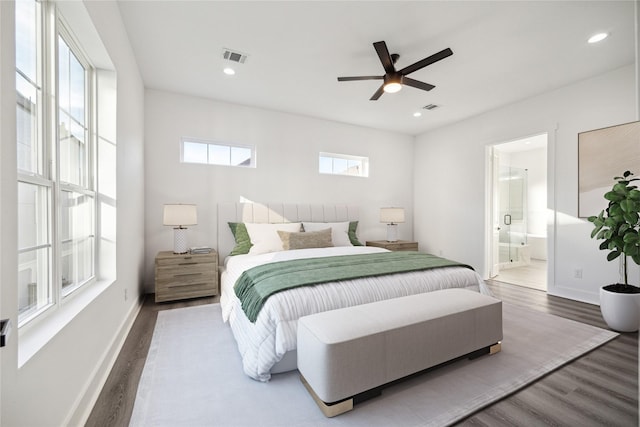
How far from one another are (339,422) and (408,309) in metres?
0.79

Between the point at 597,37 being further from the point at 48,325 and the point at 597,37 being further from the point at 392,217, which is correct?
the point at 48,325

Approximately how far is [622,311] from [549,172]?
1.97m

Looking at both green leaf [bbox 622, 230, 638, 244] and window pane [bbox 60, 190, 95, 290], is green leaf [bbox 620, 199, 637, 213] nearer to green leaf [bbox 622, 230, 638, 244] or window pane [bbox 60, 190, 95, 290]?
green leaf [bbox 622, 230, 638, 244]

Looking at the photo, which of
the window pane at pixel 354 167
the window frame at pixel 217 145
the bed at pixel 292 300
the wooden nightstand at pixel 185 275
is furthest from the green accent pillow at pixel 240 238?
the window pane at pixel 354 167

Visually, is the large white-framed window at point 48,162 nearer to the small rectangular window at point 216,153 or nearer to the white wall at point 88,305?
the white wall at point 88,305

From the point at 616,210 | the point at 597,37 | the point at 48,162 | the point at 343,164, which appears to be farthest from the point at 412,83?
the point at 48,162

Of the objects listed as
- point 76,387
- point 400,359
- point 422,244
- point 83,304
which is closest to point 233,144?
point 83,304

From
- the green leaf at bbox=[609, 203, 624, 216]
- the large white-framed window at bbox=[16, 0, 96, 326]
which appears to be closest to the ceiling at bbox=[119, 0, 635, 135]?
the large white-framed window at bbox=[16, 0, 96, 326]

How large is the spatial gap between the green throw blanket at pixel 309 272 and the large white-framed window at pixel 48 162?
110 centimetres

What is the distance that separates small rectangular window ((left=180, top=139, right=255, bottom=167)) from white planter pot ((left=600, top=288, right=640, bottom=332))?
14.9 ft

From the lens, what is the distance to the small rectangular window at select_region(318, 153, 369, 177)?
5.04m

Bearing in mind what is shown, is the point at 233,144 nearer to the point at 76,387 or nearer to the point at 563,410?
the point at 76,387

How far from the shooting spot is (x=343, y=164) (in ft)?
17.2

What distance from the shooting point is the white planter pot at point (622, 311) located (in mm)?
2525
